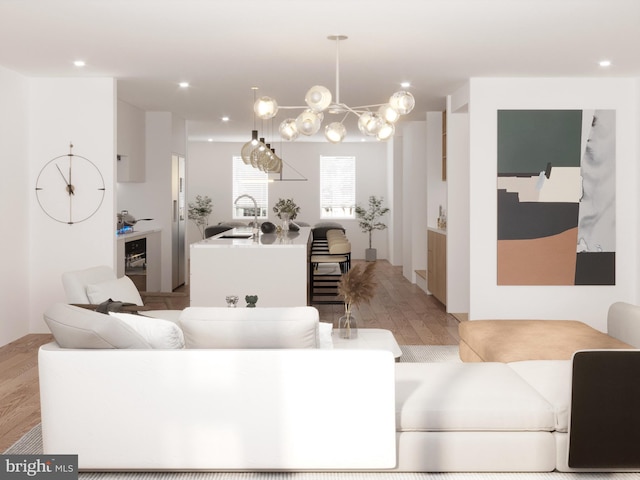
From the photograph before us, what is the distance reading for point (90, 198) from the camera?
267 inches

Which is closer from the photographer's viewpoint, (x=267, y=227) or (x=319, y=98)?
(x=319, y=98)

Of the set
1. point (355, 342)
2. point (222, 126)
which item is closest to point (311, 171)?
point (222, 126)

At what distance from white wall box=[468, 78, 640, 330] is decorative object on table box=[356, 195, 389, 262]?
747 centimetres

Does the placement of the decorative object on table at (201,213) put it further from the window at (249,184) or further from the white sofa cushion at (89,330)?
the white sofa cushion at (89,330)

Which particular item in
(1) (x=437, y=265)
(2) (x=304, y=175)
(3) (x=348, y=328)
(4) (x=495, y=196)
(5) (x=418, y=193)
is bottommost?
(3) (x=348, y=328)

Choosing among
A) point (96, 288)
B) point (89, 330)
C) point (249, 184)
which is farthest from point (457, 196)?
point (249, 184)

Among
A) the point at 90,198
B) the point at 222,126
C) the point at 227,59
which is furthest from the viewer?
the point at 222,126

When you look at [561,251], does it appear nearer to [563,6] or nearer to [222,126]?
[563,6]

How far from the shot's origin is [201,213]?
585 inches

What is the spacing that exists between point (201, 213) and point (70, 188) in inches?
319

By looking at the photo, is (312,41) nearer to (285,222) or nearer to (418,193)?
(285,222)

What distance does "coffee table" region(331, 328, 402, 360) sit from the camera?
15.6ft

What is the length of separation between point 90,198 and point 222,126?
513 cm

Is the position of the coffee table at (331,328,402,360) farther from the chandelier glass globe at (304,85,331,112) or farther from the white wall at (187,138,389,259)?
the white wall at (187,138,389,259)
